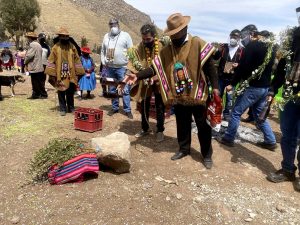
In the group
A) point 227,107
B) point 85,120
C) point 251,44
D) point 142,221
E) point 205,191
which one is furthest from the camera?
point 227,107

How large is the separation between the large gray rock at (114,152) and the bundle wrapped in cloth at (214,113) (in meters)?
1.25

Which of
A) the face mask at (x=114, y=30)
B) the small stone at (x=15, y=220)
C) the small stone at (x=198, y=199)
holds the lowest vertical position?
the small stone at (x=198, y=199)

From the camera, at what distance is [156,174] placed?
4750 millimetres

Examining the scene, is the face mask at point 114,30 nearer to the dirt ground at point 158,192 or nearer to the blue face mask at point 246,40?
the blue face mask at point 246,40

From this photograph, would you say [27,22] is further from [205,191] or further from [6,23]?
[205,191]

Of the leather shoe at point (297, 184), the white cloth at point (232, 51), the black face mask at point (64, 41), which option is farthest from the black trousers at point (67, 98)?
the leather shoe at point (297, 184)

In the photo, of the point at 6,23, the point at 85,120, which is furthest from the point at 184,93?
the point at 6,23

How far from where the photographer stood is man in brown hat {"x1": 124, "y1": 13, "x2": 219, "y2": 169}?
4.68 meters

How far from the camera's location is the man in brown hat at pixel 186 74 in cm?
468

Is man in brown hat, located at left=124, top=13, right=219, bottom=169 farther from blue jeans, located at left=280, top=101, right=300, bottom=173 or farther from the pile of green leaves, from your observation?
the pile of green leaves

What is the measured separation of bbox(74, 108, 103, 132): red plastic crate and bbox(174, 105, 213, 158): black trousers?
188 centimetres

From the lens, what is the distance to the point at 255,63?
18.2ft

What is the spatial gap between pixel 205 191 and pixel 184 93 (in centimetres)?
137

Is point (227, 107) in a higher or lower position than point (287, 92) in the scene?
lower
